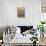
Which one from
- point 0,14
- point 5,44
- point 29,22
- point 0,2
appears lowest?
point 5,44

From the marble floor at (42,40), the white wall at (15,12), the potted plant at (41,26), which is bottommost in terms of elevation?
the marble floor at (42,40)

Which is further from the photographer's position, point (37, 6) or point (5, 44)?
point (37, 6)

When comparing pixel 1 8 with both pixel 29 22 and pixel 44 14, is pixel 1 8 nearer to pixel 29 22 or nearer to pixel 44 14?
pixel 29 22

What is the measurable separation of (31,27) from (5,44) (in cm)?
127

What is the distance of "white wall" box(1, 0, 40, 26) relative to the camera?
555 centimetres

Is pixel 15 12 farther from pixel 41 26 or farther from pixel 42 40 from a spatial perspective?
pixel 42 40

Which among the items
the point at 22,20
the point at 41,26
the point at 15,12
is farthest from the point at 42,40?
the point at 15,12

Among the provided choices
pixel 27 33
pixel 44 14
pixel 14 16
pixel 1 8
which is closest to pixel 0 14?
pixel 1 8

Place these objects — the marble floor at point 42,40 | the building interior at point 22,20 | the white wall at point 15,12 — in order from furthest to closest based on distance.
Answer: the white wall at point 15,12
the building interior at point 22,20
the marble floor at point 42,40

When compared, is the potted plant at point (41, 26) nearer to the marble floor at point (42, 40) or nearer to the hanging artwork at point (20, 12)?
the marble floor at point (42, 40)

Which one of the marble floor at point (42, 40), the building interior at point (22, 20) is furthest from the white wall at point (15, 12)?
the marble floor at point (42, 40)

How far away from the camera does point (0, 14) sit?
5680 mm

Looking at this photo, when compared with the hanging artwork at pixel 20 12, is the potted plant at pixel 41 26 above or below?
below

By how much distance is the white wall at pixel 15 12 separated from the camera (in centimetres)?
555
